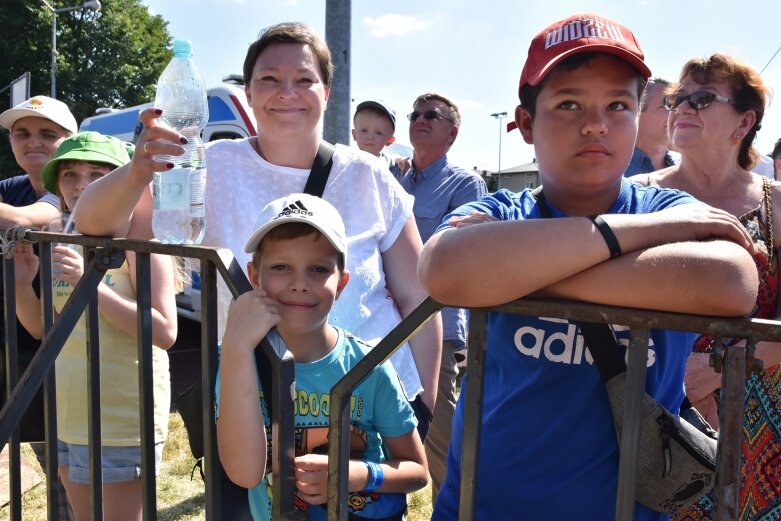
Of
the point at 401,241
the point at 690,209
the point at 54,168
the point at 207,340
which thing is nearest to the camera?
the point at 690,209

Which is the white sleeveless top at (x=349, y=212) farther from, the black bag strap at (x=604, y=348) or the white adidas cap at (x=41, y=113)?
the white adidas cap at (x=41, y=113)

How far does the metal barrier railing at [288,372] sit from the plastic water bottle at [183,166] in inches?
13.6

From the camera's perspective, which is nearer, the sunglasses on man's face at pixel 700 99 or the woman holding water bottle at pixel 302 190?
the woman holding water bottle at pixel 302 190

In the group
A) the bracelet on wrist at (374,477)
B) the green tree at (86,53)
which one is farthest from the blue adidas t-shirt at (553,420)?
the green tree at (86,53)

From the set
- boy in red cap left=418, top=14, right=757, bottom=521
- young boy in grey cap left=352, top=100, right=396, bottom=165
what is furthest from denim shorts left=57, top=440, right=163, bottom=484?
young boy in grey cap left=352, top=100, right=396, bottom=165

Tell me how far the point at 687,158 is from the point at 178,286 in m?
2.15

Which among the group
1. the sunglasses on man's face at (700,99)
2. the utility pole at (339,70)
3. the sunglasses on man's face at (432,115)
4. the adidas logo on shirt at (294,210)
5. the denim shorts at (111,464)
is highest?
the utility pole at (339,70)

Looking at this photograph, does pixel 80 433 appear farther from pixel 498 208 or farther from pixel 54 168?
pixel 498 208

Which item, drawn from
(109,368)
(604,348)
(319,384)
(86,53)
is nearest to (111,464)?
(109,368)

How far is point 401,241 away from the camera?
86.4 inches

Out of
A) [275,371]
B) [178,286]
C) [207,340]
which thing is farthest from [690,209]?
[178,286]

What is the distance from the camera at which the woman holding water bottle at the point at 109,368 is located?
2.27m

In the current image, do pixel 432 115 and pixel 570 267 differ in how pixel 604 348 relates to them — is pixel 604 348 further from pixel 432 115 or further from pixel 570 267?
pixel 432 115

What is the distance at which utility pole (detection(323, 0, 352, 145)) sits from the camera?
5387 mm
